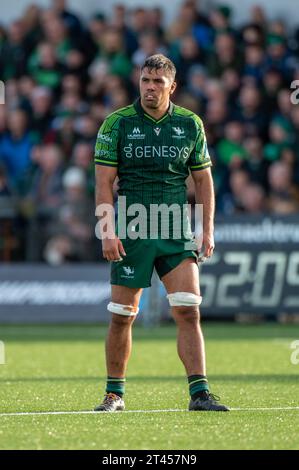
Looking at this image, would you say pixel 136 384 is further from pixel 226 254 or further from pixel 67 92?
pixel 67 92

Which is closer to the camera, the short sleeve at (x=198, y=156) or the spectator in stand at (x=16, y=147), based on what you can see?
the short sleeve at (x=198, y=156)

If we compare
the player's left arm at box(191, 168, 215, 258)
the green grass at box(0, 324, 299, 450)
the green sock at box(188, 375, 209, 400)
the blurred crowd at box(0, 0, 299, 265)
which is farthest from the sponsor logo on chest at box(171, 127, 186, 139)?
the blurred crowd at box(0, 0, 299, 265)

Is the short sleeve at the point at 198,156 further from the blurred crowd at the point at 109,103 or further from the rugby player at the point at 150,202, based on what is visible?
the blurred crowd at the point at 109,103

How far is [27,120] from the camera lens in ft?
66.4

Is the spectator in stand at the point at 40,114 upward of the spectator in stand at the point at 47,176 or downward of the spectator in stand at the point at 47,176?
upward

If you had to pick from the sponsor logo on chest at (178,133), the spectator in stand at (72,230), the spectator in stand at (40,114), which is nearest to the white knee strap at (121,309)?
the sponsor logo on chest at (178,133)

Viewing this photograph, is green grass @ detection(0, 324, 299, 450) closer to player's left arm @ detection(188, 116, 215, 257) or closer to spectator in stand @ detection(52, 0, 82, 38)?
player's left arm @ detection(188, 116, 215, 257)

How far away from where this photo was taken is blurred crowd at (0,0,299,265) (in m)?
18.2

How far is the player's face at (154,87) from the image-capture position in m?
8.11

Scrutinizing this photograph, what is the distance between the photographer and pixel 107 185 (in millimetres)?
8148

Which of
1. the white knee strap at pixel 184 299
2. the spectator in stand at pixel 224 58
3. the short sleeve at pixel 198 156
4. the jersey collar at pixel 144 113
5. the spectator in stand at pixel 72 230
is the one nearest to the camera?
the white knee strap at pixel 184 299

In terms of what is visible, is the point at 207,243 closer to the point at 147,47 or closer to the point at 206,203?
the point at 206,203

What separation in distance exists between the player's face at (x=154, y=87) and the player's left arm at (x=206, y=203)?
573 mm
